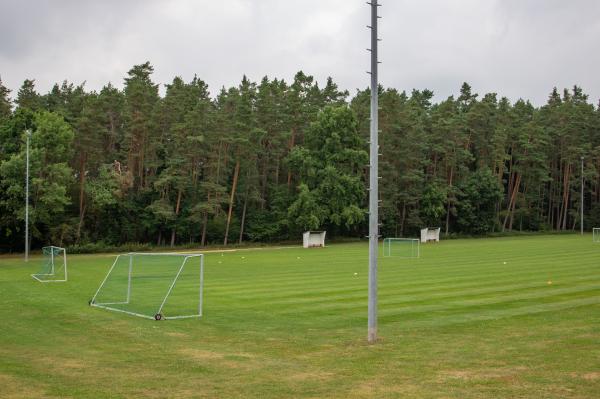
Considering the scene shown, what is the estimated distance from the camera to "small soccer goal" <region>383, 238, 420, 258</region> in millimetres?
49763

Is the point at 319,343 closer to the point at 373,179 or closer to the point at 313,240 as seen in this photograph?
the point at 373,179

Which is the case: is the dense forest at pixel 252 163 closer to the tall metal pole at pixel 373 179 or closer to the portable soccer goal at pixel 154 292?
the portable soccer goal at pixel 154 292

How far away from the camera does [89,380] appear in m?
11.1

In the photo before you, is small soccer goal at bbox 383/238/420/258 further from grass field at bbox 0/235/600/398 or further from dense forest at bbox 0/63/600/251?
grass field at bbox 0/235/600/398

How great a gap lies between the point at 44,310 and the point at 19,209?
39.8 m

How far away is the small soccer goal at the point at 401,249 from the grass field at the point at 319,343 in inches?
847

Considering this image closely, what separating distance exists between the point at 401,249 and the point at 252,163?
80.0ft

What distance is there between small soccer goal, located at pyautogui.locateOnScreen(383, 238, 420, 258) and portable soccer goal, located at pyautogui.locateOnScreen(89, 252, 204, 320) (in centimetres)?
1825

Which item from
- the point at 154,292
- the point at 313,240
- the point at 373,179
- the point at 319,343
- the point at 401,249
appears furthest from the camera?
the point at 313,240

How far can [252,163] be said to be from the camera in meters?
74.6

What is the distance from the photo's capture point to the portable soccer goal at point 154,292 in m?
20.2

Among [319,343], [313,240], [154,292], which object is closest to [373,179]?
[319,343]

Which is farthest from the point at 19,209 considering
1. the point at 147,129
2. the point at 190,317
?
the point at 190,317

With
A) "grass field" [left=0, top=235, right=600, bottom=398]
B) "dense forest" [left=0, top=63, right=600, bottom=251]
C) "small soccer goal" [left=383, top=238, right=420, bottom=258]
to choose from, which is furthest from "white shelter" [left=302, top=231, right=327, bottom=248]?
"grass field" [left=0, top=235, right=600, bottom=398]
